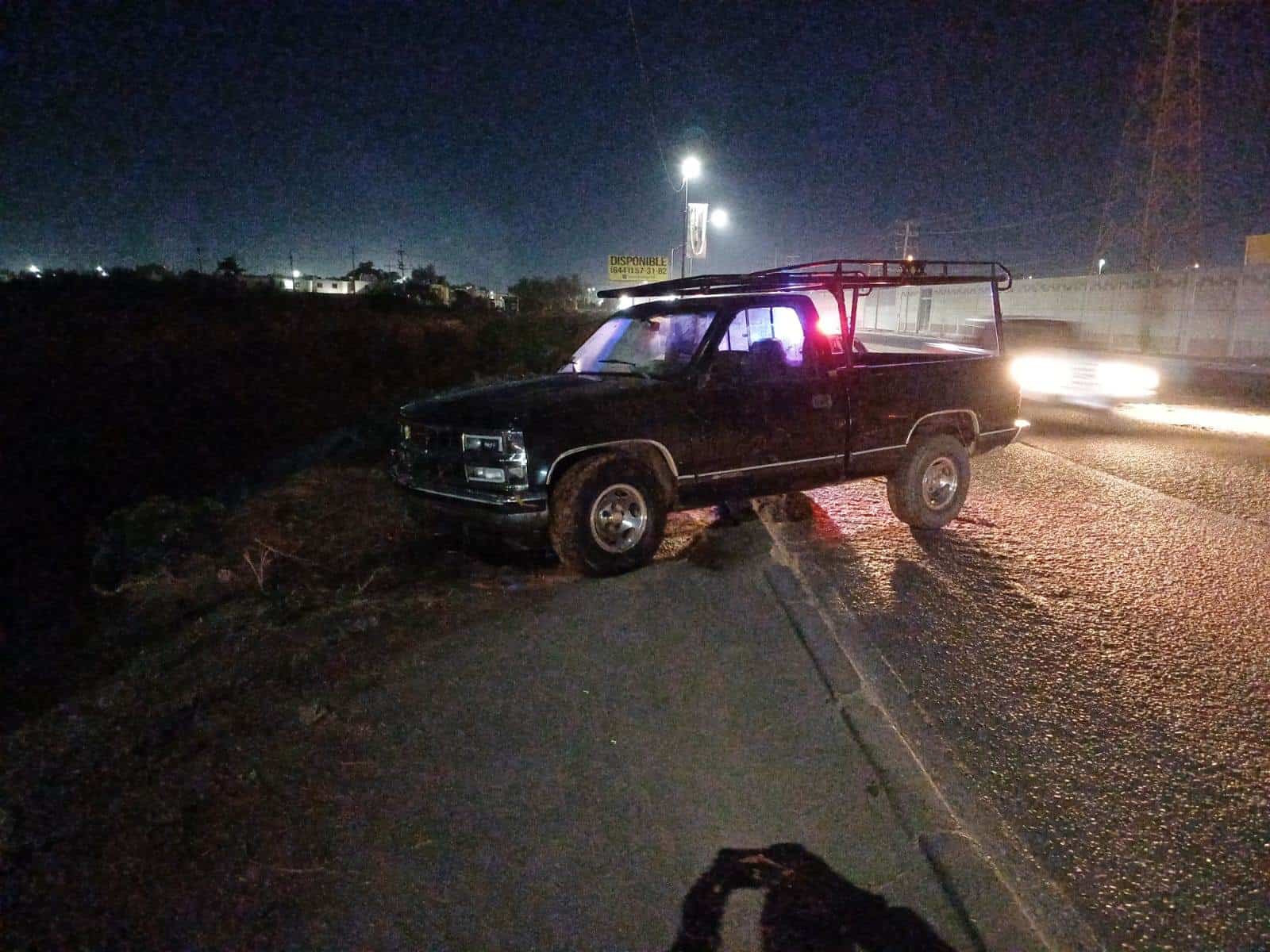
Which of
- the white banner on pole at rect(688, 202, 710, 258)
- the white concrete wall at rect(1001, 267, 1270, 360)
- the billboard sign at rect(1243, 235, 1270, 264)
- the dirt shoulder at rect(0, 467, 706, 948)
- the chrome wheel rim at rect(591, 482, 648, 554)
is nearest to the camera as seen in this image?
the dirt shoulder at rect(0, 467, 706, 948)

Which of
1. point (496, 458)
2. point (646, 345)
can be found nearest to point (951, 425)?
point (646, 345)

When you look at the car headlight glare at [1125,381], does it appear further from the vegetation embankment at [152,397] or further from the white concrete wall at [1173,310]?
the white concrete wall at [1173,310]

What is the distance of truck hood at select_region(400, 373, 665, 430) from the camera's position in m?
5.88

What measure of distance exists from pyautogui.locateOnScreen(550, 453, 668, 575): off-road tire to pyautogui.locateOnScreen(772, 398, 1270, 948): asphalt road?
123 centimetres

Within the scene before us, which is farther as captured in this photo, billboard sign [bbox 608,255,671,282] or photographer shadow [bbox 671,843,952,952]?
billboard sign [bbox 608,255,671,282]

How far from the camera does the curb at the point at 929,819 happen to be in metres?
2.85

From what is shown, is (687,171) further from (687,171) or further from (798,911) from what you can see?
(798,911)

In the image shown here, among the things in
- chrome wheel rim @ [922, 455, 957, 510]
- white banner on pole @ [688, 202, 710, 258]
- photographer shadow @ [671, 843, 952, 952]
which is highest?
white banner on pole @ [688, 202, 710, 258]

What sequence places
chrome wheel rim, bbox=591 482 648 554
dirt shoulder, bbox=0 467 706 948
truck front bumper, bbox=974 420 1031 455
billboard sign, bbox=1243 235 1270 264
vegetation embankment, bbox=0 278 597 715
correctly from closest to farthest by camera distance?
dirt shoulder, bbox=0 467 706 948, chrome wheel rim, bbox=591 482 648 554, truck front bumper, bbox=974 420 1031 455, vegetation embankment, bbox=0 278 597 715, billboard sign, bbox=1243 235 1270 264

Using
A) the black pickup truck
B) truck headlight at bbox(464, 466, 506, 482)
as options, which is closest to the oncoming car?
the black pickup truck

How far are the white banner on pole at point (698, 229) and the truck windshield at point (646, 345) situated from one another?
985 inches

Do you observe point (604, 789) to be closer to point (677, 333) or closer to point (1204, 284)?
point (677, 333)

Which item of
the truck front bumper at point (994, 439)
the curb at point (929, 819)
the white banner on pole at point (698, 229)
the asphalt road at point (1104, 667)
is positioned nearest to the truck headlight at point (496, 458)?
the curb at point (929, 819)

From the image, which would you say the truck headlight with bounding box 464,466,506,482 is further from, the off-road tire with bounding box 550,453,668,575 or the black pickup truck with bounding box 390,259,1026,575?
the off-road tire with bounding box 550,453,668,575
